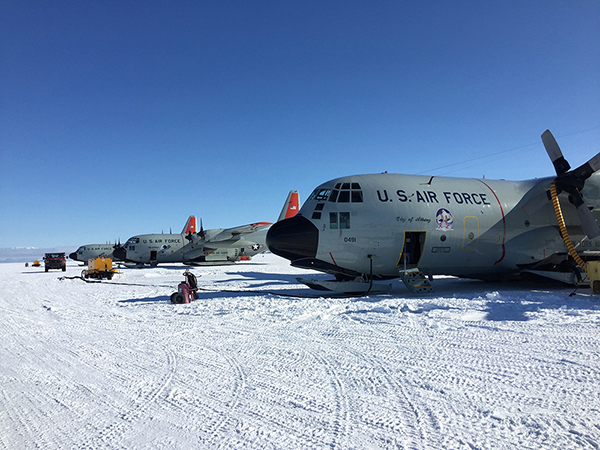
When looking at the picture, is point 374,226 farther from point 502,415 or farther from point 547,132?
point 502,415

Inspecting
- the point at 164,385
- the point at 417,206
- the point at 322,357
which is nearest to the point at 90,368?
the point at 164,385

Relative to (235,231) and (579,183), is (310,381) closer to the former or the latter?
(579,183)

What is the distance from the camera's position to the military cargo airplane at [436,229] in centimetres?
1098

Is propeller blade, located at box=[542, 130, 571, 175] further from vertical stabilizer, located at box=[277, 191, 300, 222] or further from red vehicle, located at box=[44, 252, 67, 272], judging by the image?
red vehicle, located at box=[44, 252, 67, 272]

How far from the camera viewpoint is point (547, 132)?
12.4 meters

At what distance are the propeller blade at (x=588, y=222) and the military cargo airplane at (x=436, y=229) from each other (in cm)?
3

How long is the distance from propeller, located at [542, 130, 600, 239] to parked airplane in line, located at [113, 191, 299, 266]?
73.7ft

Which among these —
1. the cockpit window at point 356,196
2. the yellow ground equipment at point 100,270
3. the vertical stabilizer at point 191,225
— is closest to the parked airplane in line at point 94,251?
the vertical stabilizer at point 191,225

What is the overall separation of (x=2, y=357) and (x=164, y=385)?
3219 millimetres

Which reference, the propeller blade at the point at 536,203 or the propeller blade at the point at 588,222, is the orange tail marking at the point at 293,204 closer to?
the propeller blade at the point at 536,203

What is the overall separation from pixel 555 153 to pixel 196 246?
92.5ft

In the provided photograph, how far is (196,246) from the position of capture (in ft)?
111

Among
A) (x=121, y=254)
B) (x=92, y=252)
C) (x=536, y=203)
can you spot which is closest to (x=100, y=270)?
(x=121, y=254)

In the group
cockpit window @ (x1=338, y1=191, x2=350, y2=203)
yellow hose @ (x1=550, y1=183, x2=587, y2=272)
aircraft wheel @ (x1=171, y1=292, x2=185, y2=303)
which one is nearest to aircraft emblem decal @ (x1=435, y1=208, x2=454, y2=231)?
cockpit window @ (x1=338, y1=191, x2=350, y2=203)
